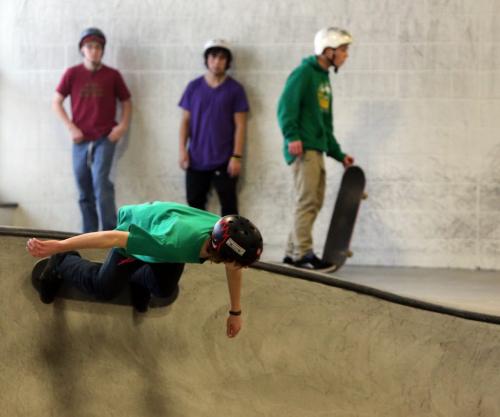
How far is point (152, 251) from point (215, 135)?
4.09m

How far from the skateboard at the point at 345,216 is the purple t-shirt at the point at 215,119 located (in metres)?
1.36

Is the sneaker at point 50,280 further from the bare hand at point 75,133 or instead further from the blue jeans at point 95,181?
the bare hand at point 75,133

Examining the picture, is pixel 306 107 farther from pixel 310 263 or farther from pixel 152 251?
pixel 152 251

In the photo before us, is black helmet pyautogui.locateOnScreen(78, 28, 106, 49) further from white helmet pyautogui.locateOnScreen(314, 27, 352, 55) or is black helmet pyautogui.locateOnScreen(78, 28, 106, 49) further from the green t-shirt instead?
the green t-shirt

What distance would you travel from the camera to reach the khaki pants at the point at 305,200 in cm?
622

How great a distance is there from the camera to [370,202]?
296 inches

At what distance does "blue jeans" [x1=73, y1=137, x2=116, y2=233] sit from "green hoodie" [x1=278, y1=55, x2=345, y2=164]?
2.00 metres

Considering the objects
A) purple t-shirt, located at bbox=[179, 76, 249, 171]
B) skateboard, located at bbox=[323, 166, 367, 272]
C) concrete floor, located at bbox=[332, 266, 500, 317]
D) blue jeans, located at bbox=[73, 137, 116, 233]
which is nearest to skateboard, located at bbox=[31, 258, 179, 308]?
concrete floor, located at bbox=[332, 266, 500, 317]

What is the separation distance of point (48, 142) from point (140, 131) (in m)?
0.98

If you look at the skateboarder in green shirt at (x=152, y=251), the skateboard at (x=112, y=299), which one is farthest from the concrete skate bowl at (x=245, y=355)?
the skateboarder in green shirt at (x=152, y=251)

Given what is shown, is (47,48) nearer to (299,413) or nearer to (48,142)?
(48,142)

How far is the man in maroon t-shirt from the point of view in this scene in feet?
24.2

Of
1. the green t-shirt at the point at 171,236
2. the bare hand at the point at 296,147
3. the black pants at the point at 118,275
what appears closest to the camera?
the green t-shirt at the point at 171,236

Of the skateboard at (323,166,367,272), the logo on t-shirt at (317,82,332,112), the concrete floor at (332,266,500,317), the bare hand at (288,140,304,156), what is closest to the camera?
the concrete floor at (332,266,500,317)
